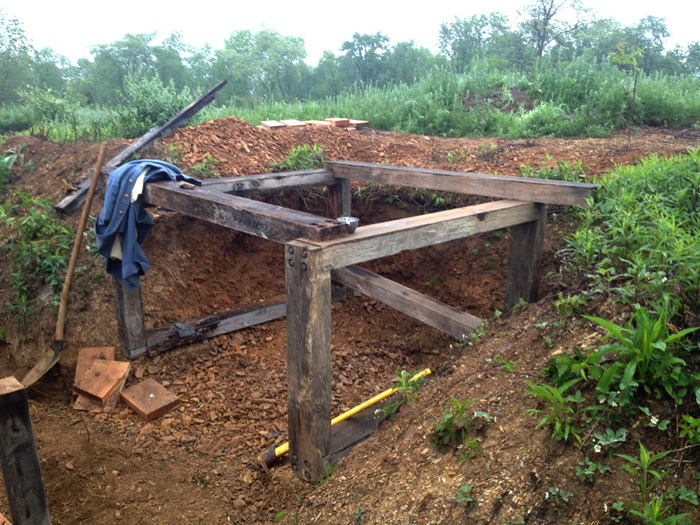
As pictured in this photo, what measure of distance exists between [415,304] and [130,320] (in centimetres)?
236

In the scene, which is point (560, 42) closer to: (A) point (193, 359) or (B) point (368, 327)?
(B) point (368, 327)

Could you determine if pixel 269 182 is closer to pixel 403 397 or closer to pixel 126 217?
pixel 126 217

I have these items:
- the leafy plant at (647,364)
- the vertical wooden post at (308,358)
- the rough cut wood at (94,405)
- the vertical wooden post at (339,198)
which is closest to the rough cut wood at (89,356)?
the rough cut wood at (94,405)

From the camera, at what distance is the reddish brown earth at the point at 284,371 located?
2.01m

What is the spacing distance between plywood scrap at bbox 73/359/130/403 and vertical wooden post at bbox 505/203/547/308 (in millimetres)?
3091

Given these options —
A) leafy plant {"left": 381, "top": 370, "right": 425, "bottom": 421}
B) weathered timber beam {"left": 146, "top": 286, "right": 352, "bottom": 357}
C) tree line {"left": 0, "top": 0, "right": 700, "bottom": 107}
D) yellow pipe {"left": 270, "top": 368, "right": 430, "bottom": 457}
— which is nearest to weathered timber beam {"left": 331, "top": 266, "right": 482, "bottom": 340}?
yellow pipe {"left": 270, "top": 368, "right": 430, "bottom": 457}

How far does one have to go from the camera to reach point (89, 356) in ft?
13.5

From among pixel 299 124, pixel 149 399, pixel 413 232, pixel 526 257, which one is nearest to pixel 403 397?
pixel 413 232

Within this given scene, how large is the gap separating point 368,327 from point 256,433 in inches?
69.6

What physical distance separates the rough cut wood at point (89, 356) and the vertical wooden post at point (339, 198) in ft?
8.07

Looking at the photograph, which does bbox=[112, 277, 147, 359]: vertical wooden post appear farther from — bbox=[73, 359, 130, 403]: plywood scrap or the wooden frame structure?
bbox=[73, 359, 130, 403]: plywood scrap

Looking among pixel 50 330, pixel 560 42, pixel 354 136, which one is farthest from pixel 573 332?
pixel 560 42

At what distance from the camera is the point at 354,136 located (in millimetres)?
6387

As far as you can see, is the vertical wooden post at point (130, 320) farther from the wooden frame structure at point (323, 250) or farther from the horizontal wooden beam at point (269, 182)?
the horizontal wooden beam at point (269, 182)
